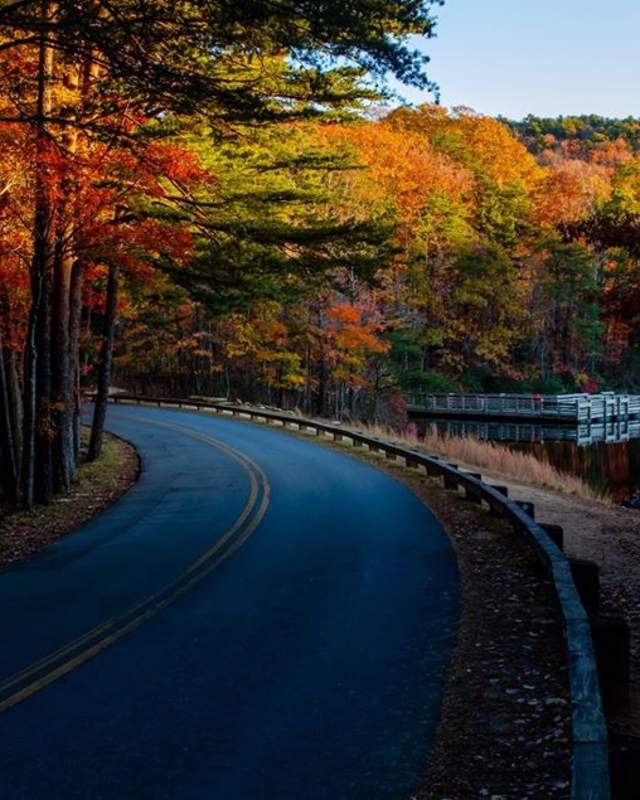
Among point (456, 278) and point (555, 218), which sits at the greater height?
point (555, 218)

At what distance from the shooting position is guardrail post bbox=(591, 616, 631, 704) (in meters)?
5.95

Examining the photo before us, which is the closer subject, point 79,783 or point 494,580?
point 79,783

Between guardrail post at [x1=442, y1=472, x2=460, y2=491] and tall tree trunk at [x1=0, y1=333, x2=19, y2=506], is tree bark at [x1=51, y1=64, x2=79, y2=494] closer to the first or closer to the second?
tall tree trunk at [x1=0, y1=333, x2=19, y2=506]

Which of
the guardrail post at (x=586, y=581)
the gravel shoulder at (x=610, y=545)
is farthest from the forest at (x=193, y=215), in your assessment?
the guardrail post at (x=586, y=581)

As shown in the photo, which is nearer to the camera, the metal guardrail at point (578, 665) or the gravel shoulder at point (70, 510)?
the metal guardrail at point (578, 665)

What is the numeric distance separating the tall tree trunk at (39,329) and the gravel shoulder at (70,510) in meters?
0.79

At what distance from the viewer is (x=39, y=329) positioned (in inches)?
656

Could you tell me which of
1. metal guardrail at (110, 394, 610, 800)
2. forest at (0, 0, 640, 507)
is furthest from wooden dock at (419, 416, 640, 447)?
metal guardrail at (110, 394, 610, 800)

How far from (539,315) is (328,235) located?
51.2 metres

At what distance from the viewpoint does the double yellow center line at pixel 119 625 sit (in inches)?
264

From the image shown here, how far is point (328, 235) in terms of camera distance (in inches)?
727

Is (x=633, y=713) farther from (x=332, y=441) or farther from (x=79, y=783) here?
(x=332, y=441)

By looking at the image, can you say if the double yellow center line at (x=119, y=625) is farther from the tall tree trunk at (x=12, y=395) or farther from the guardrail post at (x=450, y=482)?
the tall tree trunk at (x=12, y=395)

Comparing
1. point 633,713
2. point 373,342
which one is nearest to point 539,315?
point 373,342
